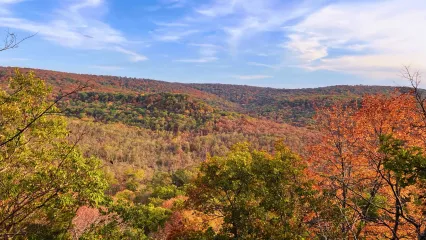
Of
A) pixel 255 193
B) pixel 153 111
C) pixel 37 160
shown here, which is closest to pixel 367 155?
pixel 255 193

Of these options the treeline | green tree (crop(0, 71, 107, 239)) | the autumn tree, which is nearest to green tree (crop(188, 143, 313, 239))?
the autumn tree

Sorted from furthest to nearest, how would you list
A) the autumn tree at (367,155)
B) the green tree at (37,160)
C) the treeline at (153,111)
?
the treeline at (153,111) < the autumn tree at (367,155) < the green tree at (37,160)

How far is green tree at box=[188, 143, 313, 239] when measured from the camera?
13.4 m

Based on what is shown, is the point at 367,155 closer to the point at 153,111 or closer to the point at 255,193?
the point at 255,193

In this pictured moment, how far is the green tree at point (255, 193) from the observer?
13422 millimetres

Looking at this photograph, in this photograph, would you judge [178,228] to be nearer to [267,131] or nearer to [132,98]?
[267,131]

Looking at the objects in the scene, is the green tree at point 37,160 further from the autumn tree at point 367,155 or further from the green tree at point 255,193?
the autumn tree at point 367,155

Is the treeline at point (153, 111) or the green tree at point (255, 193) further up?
the green tree at point (255, 193)

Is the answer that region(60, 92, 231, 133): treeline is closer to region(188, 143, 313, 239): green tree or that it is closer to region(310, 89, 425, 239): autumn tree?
region(188, 143, 313, 239): green tree

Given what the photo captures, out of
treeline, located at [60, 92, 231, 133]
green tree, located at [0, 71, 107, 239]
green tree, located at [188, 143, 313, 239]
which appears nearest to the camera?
green tree, located at [0, 71, 107, 239]

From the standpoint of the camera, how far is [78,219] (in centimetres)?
2495

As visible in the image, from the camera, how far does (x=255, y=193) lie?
52.2ft

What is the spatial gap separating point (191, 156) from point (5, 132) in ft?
315

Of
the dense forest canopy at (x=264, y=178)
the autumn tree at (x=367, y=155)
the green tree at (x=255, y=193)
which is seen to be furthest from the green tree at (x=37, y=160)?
the autumn tree at (x=367, y=155)
